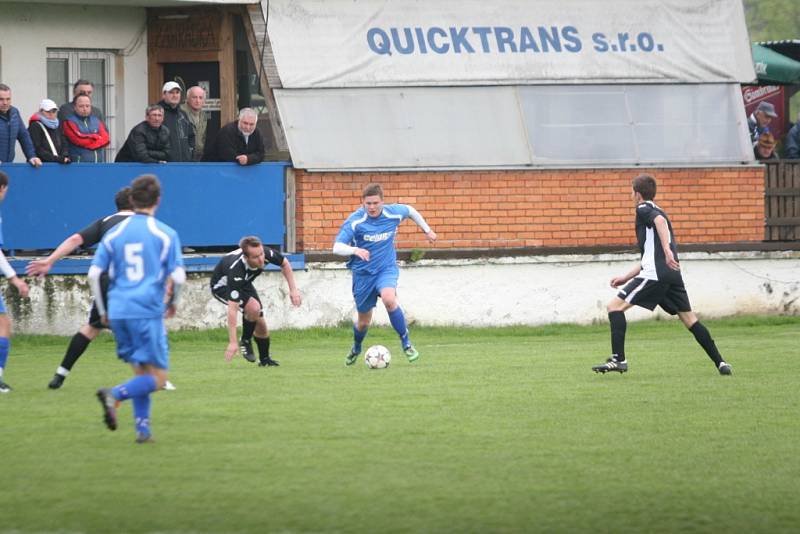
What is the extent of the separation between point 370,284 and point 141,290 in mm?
6334

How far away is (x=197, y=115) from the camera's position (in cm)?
2047

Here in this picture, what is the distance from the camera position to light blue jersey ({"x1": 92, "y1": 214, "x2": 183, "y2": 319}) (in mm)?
10297

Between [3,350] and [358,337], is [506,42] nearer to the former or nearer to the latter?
[358,337]

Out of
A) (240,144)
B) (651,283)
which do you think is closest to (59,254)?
(651,283)

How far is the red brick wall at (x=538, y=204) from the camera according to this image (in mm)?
20641

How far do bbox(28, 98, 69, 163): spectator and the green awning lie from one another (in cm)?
1252

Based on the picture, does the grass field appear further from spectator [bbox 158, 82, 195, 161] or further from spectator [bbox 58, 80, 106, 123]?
spectator [bbox 158, 82, 195, 161]

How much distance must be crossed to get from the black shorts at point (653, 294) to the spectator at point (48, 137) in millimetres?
7689

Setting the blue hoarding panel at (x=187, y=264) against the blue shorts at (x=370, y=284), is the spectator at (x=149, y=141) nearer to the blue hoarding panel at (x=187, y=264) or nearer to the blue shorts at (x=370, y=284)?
the blue hoarding panel at (x=187, y=264)

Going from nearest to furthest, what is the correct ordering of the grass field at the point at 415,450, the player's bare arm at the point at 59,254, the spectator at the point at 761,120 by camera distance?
the grass field at the point at 415,450
the player's bare arm at the point at 59,254
the spectator at the point at 761,120

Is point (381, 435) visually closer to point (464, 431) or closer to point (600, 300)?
point (464, 431)

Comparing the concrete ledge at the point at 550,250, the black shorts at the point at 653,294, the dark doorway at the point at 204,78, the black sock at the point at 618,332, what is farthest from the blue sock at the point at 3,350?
the dark doorway at the point at 204,78

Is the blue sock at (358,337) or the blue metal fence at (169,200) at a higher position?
the blue metal fence at (169,200)

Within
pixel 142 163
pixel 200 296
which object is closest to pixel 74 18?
pixel 142 163
